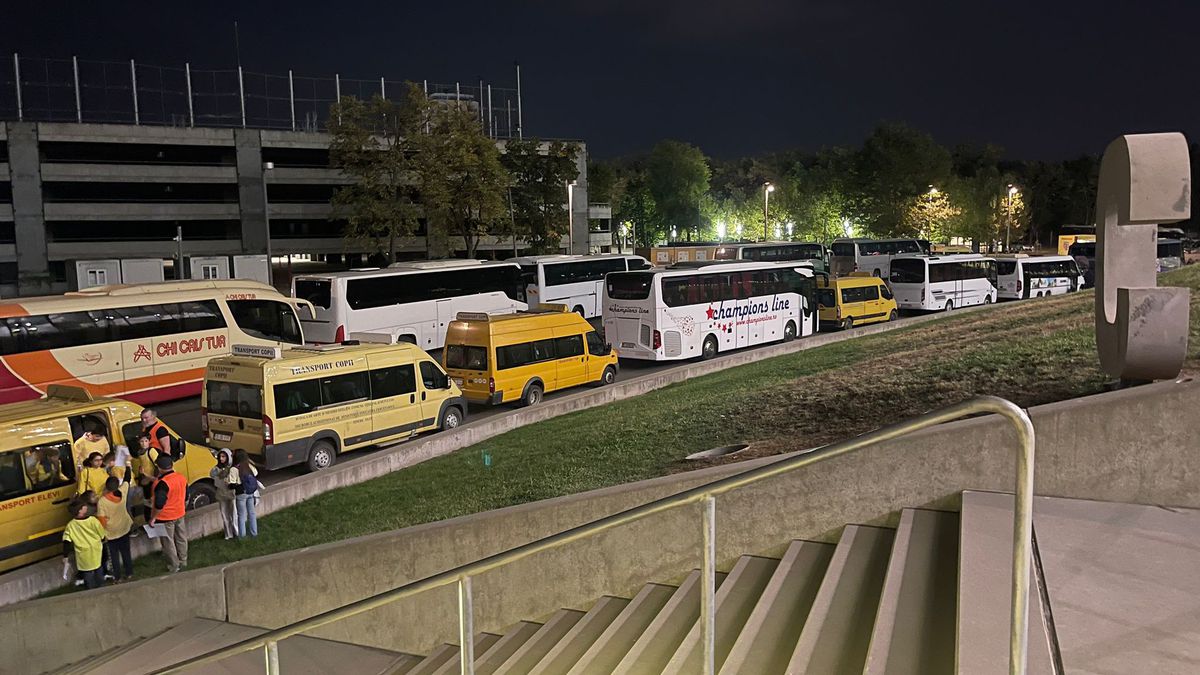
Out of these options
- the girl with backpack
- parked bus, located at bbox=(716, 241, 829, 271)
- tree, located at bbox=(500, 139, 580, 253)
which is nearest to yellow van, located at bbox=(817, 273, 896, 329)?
parked bus, located at bbox=(716, 241, 829, 271)

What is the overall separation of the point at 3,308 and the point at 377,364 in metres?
9.11

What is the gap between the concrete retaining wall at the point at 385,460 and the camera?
10047 millimetres

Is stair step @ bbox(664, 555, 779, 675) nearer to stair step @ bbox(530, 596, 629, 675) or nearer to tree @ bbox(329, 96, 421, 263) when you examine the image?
stair step @ bbox(530, 596, 629, 675)

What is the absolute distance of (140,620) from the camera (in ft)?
31.0

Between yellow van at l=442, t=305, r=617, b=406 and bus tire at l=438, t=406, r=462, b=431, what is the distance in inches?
67.6

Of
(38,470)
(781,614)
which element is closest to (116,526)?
(38,470)

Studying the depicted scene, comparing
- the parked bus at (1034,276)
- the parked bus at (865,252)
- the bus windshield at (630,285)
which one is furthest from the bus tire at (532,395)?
the parked bus at (865,252)

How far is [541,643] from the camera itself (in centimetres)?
752

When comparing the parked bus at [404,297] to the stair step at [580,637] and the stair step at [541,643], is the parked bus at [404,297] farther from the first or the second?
the stair step at [580,637]

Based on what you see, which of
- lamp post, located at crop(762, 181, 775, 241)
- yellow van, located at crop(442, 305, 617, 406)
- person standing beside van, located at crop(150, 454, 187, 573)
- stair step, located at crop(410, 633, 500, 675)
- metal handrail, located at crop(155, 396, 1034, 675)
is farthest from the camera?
lamp post, located at crop(762, 181, 775, 241)

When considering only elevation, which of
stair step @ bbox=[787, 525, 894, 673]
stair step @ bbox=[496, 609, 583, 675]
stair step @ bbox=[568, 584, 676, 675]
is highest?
stair step @ bbox=[787, 525, 894, 673]

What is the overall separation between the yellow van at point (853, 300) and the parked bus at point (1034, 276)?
10466 mm

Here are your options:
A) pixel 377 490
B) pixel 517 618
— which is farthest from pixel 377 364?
pixel 517 618

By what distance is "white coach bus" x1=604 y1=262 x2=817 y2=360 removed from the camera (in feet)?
80.3
